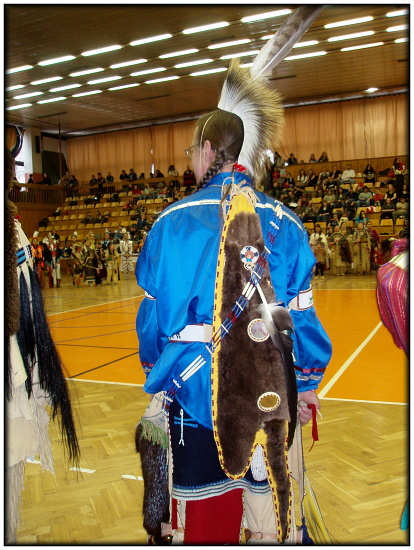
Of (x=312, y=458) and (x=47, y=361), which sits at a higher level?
(x=47, y=361)

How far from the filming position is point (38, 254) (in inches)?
478

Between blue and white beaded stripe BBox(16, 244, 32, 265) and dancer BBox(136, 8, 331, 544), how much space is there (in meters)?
0.32

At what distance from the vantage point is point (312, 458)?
96.0 inches

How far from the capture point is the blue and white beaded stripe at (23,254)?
1296 millimetres

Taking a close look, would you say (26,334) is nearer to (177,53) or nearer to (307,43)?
(177,53)

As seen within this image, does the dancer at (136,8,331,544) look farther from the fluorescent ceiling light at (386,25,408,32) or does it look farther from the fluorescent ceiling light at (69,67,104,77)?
the fluorescent ceiling light at (69,67,104,77)

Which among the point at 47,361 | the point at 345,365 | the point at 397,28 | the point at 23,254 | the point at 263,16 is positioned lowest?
the point at 345,365

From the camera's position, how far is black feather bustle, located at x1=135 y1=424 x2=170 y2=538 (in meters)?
1.29

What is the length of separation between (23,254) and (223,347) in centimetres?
61

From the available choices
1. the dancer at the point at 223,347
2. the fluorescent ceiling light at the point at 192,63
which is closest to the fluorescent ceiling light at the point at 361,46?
the fluorescent ceiling light at the point at 192,63

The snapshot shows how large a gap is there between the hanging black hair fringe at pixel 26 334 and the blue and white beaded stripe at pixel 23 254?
40 millimetres

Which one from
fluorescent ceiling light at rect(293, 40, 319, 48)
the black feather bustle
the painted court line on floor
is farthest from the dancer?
fluorescent ceiling light at rect(293, 40, 319, 48)

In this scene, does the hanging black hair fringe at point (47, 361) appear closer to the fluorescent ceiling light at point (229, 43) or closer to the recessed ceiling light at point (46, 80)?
the fluorescent ceiling light at point (229, 43)

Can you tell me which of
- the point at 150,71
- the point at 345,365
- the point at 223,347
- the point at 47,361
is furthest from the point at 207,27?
the point at 223,347
